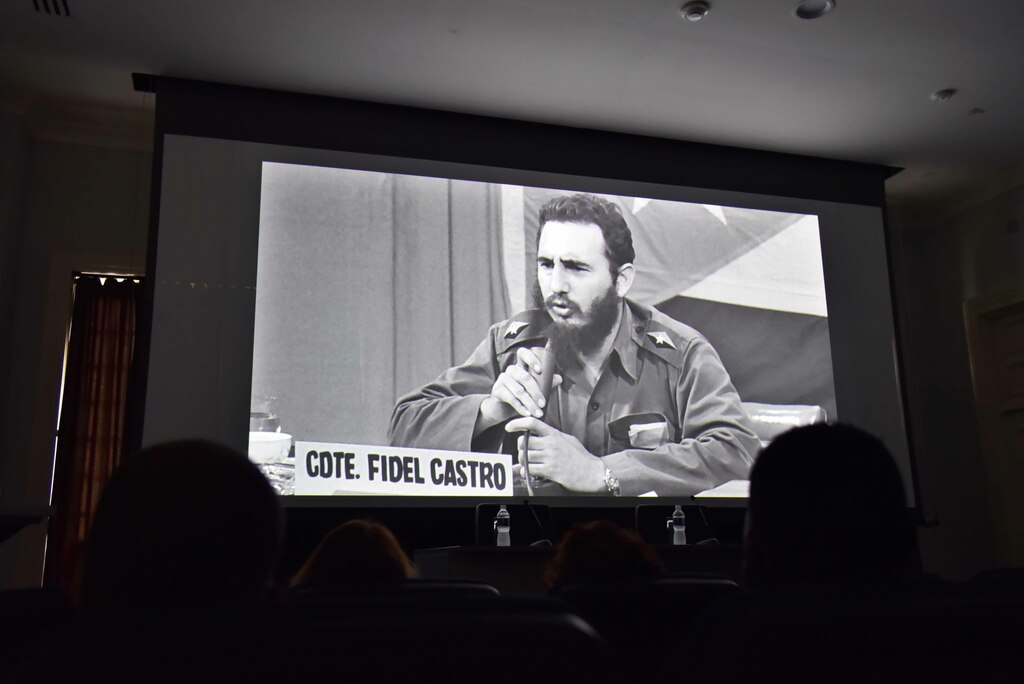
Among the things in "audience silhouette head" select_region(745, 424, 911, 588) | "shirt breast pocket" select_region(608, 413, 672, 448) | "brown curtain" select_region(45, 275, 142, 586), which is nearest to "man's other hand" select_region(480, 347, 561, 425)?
"shirt breast pocket" select_region(608, 413, 672, 448)

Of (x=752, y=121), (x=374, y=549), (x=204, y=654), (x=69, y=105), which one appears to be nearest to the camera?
(x=204, y=654)

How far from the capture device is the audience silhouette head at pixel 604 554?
1.77 meters

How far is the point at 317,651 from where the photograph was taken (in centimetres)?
57

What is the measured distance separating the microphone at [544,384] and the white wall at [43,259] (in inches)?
89.5

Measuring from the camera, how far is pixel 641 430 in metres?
4.69

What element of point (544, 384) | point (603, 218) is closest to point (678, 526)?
point (544, 384)

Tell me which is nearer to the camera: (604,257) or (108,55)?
(108,55)

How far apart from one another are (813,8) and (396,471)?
2935 mm

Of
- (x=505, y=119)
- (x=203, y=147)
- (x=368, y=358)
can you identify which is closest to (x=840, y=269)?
(x=505, y=119)

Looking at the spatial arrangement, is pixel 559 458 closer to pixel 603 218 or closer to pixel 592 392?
pixel 592 392

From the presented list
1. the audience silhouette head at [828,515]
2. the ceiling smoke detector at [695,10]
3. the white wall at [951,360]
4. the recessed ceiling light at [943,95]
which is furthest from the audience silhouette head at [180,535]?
the white wall at [951,360]

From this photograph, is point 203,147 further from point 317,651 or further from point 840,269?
point 317,651

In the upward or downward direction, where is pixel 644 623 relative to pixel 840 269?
downward

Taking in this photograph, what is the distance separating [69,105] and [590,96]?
2.83m
